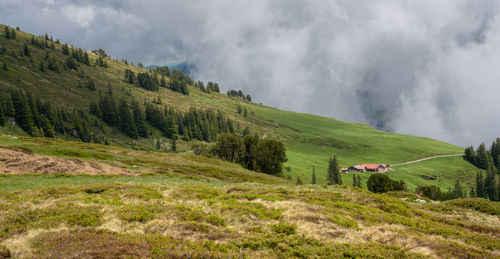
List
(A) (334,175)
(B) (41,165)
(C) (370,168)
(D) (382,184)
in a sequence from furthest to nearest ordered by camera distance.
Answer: (C) (370,168), (A) (334,175), (D) (382,184), (B) (41,165)

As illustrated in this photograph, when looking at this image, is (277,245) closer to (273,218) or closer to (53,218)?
(273,218)

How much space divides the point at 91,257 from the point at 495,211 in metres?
35.2

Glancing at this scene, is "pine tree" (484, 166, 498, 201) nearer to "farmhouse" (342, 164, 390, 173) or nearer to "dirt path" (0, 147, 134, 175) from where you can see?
"farmhouse" (342, 164, 390, 173)

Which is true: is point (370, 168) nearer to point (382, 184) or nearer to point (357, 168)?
point (357, 168)

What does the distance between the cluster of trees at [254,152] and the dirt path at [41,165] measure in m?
69.5

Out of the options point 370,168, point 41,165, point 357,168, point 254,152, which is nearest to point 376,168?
point 370,168

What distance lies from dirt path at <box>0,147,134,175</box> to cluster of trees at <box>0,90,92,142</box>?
118659 mm

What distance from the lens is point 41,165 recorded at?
131 feet

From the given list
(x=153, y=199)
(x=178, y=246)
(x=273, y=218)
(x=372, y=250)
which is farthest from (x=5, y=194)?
(x=372, y=250)

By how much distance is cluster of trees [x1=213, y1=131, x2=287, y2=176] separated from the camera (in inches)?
4257

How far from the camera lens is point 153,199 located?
20844 mm

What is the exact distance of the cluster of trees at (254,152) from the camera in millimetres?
108125

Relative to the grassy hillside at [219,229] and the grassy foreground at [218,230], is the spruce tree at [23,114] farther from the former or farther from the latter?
the grassy foreground at [218,230]

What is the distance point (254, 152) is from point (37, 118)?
434ft
